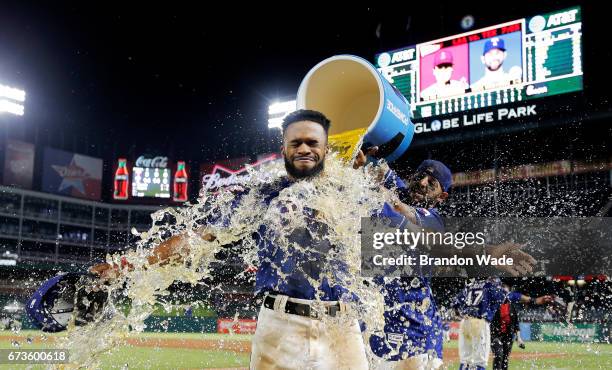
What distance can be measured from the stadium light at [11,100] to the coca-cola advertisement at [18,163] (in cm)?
536

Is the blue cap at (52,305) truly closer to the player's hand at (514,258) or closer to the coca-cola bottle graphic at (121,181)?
the player's hand at (514,258)

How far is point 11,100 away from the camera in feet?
124

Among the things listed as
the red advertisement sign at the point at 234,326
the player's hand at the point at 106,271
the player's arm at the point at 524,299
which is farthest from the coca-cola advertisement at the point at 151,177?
the player's hand at the point at 106,271

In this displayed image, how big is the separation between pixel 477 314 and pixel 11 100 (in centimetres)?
3600

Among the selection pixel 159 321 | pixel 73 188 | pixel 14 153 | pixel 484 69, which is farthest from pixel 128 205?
pixel 484 69

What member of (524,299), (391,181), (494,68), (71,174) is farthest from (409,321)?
(71,174)

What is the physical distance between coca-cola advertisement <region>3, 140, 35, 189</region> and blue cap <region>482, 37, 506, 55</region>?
32.8 meters

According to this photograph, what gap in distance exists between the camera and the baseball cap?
78.3 ft

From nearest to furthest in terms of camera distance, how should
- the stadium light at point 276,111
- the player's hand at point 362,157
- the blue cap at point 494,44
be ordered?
the player's hand at point 362,157 < the blue cap at point 494,44 < the stadium light at point 276,111

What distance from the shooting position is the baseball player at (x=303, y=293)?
2.88m

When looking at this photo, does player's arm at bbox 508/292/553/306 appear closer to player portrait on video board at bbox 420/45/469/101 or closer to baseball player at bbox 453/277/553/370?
baseball player at bbox 453/277/553/370

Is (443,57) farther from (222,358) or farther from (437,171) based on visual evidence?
(437,171)

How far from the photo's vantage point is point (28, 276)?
32.6m

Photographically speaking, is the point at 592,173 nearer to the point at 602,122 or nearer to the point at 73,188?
the point at 602,122
